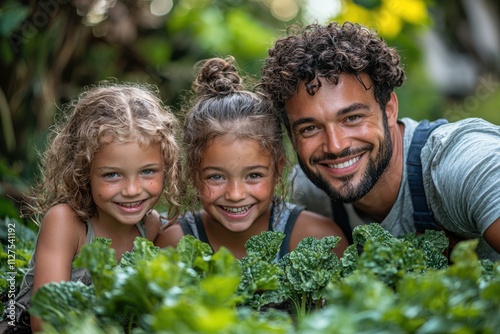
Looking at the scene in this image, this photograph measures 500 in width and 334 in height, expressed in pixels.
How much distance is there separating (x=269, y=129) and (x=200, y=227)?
0.59m

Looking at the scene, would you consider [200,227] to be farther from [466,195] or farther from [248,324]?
[248,324]

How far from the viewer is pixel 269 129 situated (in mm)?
2854

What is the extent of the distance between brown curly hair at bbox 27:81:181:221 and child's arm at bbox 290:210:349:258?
1.84 ft

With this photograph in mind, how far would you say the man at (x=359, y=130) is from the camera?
265cm

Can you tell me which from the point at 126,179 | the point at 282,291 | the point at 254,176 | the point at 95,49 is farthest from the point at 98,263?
the point at 95,49

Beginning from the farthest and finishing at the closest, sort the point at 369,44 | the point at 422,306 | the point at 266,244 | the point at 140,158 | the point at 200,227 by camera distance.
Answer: the point at 200,227 → the point at 369,44 → the point at 140,158 → the point at 266,244 → the point at 422,306

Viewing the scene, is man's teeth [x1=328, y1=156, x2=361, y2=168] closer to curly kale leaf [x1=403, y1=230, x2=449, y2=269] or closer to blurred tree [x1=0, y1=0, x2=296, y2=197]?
curly kale leaf [x1=403, y1=230, x2=449, y2=269]

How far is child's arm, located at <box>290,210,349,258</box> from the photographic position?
9.82ft

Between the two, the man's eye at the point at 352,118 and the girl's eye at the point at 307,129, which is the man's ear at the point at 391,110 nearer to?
the man's eye at the point at 352,118

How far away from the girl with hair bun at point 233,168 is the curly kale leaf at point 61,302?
0.97 metres

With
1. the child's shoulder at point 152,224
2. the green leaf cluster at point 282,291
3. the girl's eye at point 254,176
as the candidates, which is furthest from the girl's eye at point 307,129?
the child's shoulder at point 152,224

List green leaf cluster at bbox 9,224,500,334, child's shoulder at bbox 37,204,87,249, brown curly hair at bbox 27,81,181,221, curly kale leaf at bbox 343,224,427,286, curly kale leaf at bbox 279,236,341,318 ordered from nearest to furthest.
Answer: green leaf cluster at bbox 9,224,500,334 → curly kale leaf at bbox 343,224,427,286 → curly kale leaf at bbox 279,236,341,318 → child's shoulder at bbox 37,204,87,249 → brown curly hair at bbox 27,81,181,221

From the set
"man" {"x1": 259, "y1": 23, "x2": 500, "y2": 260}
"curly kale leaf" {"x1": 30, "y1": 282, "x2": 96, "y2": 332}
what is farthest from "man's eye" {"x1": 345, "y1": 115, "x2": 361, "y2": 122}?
"curly kale leaf" {"x1": 30, "y1": 282, "x2": 96, "y2": 332}

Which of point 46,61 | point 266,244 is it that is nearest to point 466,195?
point 266,244
